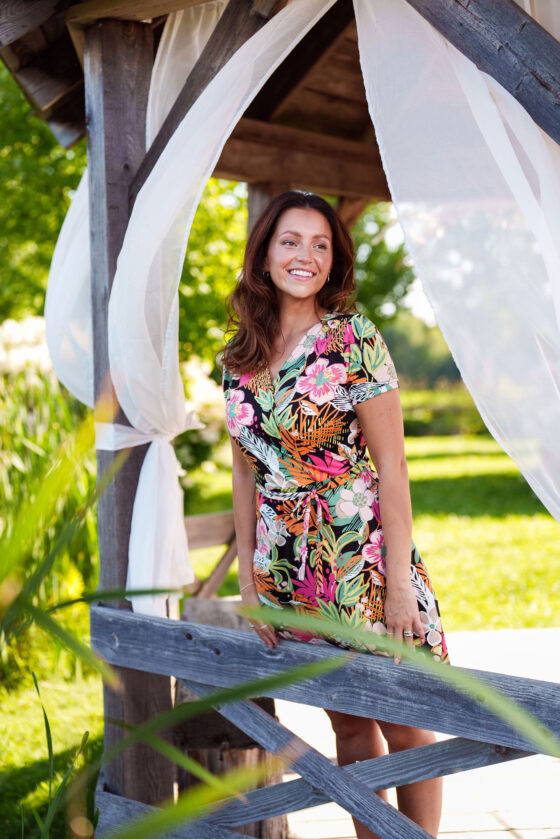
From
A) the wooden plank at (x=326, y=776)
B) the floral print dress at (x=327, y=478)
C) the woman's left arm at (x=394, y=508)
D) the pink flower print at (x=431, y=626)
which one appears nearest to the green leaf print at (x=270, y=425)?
the floral print dress at (x=327, y=478)

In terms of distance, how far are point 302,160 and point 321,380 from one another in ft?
8.12

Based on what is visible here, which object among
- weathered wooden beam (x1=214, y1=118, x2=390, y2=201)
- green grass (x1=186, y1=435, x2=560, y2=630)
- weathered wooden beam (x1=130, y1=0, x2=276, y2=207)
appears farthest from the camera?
green grass (x1=186, y1=435, x2=560, y2=630)

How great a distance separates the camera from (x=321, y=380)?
1.94 meters

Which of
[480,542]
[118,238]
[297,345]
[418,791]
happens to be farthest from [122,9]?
[480,542]

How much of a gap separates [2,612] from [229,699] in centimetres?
20

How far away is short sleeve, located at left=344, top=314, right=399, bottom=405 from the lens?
1900 mm

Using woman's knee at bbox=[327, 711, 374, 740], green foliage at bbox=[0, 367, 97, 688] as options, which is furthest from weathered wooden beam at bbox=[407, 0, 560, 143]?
green foliage at bbox=[0, 367, 97, 688]

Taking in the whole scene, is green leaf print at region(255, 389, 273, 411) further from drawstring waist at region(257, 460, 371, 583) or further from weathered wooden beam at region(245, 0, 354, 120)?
weathered wooden beam at region(245, 0, 354, 120)

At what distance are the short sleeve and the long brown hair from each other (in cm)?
24

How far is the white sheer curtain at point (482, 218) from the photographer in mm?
1705

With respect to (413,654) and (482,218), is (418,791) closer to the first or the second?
(482,218)

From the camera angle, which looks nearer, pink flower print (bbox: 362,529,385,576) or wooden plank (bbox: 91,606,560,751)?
wooden plank (bbox: 91,606,560,751)

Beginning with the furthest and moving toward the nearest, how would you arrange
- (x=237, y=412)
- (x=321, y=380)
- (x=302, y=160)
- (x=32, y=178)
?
(x=32, y=178), (x=302, y=160), (x=237, y=412), (x=321, y=380)

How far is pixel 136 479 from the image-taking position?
264cm
